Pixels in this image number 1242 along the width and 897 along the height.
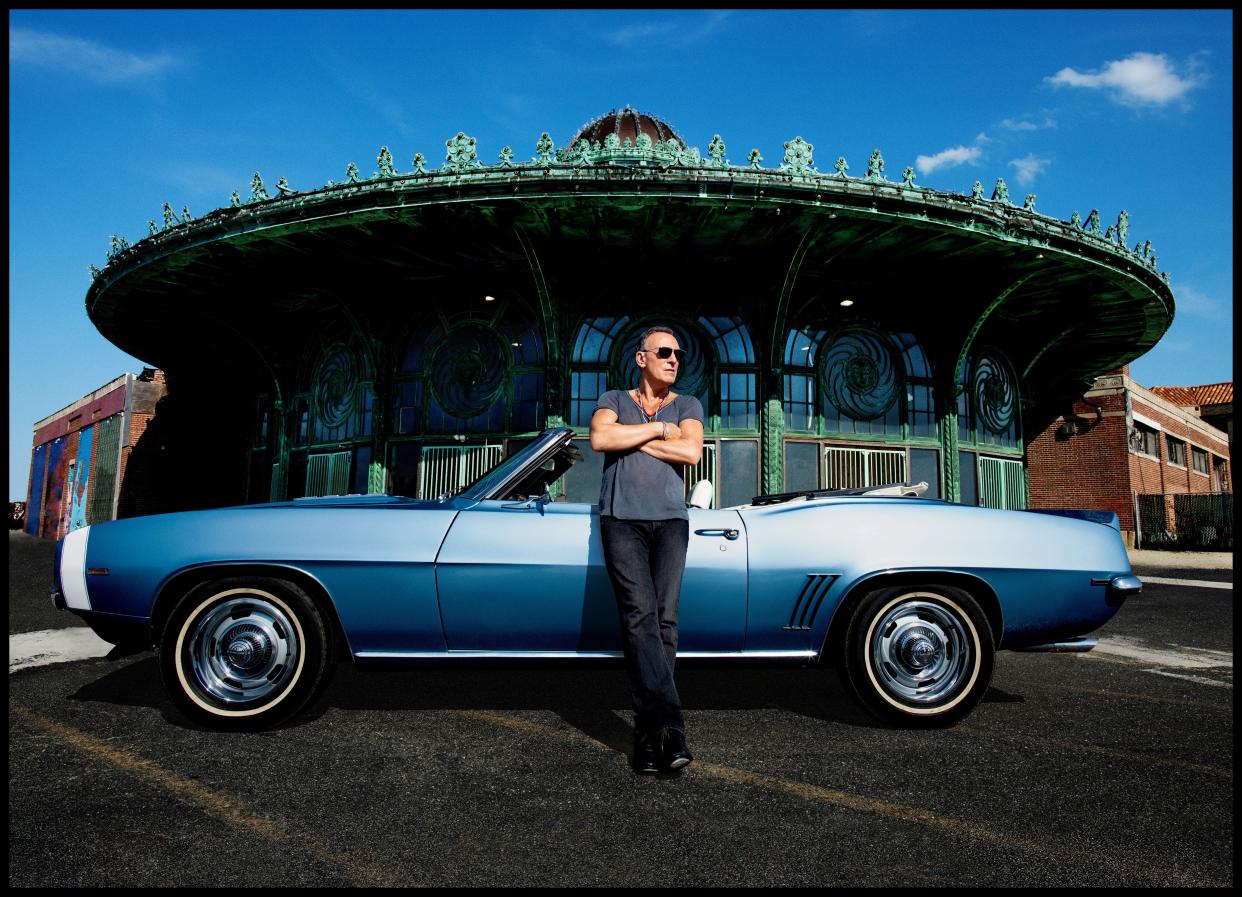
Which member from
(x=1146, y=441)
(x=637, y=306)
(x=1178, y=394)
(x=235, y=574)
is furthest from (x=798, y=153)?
(x=1178, y=394)

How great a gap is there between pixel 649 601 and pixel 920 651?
1.39 metres

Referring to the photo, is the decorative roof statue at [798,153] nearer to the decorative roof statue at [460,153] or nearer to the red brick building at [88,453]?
the decorative roof statue at [460,153]

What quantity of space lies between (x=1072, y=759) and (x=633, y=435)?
7.15ft

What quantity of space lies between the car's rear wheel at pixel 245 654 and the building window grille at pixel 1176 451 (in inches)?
1381

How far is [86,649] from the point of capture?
562 cm

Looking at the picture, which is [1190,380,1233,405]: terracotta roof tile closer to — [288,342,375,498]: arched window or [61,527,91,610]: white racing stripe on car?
[288,342,375,498]: arched window

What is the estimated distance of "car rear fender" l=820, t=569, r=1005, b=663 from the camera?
364 centimetres

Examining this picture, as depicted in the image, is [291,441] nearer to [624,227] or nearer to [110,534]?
[624,227]

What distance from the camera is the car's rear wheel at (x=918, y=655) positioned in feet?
11.8

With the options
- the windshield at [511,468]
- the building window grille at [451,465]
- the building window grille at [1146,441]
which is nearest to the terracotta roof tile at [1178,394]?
the building window grille at [1146,441]

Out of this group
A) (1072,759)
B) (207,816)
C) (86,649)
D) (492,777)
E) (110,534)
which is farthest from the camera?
(86,649)

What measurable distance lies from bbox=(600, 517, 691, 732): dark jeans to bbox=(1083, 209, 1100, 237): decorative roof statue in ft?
35.7

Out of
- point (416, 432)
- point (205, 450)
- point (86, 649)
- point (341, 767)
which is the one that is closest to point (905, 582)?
point (341, 767)

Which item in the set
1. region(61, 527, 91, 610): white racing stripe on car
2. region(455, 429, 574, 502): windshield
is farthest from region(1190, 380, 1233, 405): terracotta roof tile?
region(61, 527, 91, 610): white racing stripe on car
